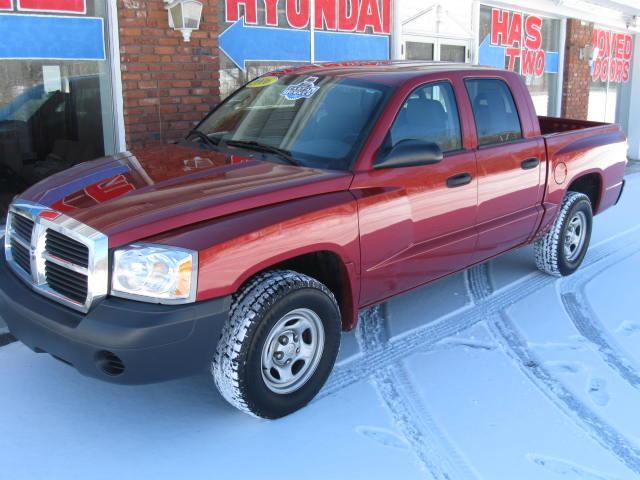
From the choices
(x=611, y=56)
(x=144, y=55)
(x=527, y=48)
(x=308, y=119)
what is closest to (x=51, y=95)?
(x=144, y=55)

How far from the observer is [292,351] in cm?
348

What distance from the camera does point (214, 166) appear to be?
3805 millimetres

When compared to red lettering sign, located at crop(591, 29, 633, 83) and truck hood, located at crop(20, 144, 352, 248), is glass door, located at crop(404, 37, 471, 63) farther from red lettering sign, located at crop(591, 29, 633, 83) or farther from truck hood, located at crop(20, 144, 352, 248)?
truck hood, located at crop(20, 144, 352, 248)

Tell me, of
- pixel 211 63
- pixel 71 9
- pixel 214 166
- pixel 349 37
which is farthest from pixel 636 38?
pixel 214 166

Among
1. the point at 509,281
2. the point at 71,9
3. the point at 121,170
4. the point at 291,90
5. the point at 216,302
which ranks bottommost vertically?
the point at 509,281

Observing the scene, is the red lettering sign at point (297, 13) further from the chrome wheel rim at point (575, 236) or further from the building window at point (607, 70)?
the building window at point (607, 70)

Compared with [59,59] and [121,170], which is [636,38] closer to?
[59,59]

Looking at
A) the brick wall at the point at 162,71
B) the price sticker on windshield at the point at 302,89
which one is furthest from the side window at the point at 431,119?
the brick wall at the point at 162,71

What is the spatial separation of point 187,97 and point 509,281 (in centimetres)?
381

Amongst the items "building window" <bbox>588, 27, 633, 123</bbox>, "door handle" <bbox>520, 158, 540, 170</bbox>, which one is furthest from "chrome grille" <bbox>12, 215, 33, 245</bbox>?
"building window" <bbox>588, 27, 633, 123</bbox>

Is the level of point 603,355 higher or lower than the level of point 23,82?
lower

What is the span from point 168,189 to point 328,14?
5873 mm

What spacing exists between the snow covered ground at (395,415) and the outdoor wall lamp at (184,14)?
145 inches

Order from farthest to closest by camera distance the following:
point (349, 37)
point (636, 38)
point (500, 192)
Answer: point (636, 38)
point (349, 37)
point (500, 192)
